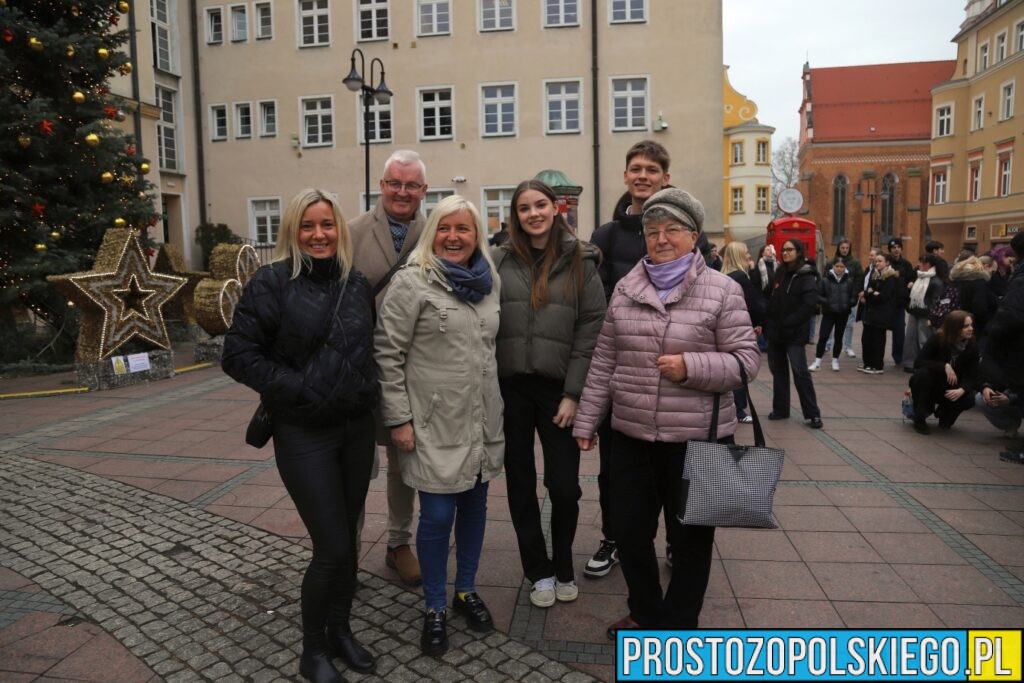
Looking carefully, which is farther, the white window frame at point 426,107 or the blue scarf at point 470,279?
the white window frame at point 426,107

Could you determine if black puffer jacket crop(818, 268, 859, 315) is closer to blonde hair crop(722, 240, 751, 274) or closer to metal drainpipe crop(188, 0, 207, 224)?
blonde hair crop(722, 240, 751, 274)

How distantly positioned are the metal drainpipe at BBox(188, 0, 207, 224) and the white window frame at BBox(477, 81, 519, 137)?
33.0 feet

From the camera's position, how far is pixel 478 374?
3.03 meters

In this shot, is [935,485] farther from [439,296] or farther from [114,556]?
[114,556]

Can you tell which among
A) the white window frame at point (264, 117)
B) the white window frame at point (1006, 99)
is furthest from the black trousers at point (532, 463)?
the white window frame at point (1006, 99)

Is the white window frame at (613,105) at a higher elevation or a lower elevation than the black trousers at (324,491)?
higher

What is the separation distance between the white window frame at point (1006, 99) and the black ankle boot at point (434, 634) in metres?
46.5

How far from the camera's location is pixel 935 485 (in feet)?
17.3

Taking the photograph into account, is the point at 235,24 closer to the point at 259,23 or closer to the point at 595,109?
the point at 259,23

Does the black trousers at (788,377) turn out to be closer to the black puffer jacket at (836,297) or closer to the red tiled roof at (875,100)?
the black puffer jacket at (836,297)

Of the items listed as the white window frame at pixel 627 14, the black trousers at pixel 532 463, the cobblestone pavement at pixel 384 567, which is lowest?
the cobblestone pavement at pixel 384 567

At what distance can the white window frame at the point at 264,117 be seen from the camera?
25.1 metres

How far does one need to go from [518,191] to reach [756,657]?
2.23m

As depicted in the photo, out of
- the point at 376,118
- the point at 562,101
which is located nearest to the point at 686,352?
the point at 562,101
